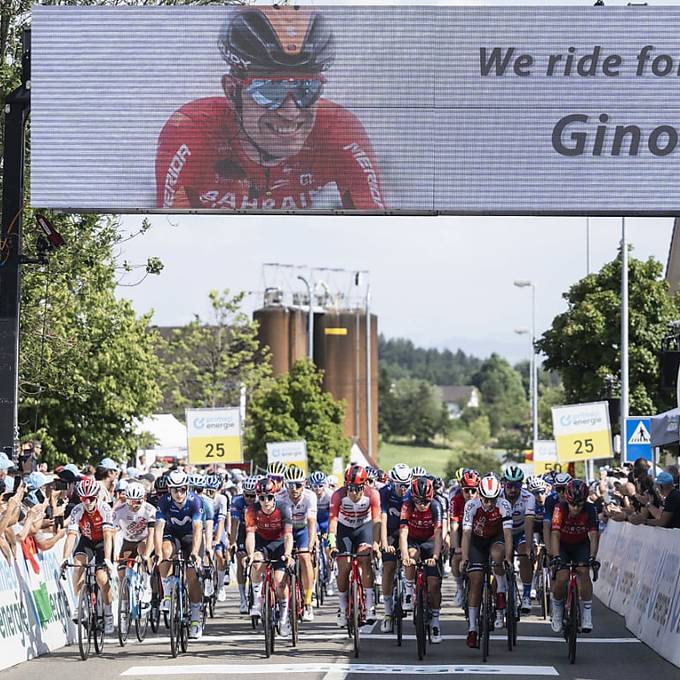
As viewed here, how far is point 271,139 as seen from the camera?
19.0 meters

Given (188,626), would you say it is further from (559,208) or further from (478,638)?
(559,208)

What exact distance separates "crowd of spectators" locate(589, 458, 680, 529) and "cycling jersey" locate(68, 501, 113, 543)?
20.0 feet

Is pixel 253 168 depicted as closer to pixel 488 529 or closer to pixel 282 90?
pixel 282 90

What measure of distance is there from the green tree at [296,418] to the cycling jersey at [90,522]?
161 ft

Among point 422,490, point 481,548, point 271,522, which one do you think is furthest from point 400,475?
point 481,548

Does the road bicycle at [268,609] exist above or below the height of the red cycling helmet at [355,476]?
below

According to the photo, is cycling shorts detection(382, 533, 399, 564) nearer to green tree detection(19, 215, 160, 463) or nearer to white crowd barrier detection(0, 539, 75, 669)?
white crowd barrier detection(0, 539, 75, 669)

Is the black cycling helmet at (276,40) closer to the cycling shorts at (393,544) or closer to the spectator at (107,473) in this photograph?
the spectator at (107,473)

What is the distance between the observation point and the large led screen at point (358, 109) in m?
18.7

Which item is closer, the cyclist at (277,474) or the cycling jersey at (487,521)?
the cycling jersey at (487,521)

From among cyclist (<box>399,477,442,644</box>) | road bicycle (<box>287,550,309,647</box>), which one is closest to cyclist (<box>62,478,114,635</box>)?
road bicycle (<box>287,550,309,647</box>)

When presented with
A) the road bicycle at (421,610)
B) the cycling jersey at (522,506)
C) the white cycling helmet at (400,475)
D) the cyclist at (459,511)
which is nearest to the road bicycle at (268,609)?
the road bicycle at (421,610)

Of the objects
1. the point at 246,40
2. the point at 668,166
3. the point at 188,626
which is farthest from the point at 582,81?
the point at 188,626

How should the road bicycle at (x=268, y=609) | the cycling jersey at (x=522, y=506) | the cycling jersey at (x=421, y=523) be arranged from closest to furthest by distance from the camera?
1. the road bicycle at (x=268, y=609)
2. the cycling jersey at (x=421, y=523)
3. the cycling jersey at (x=522, y=506)
